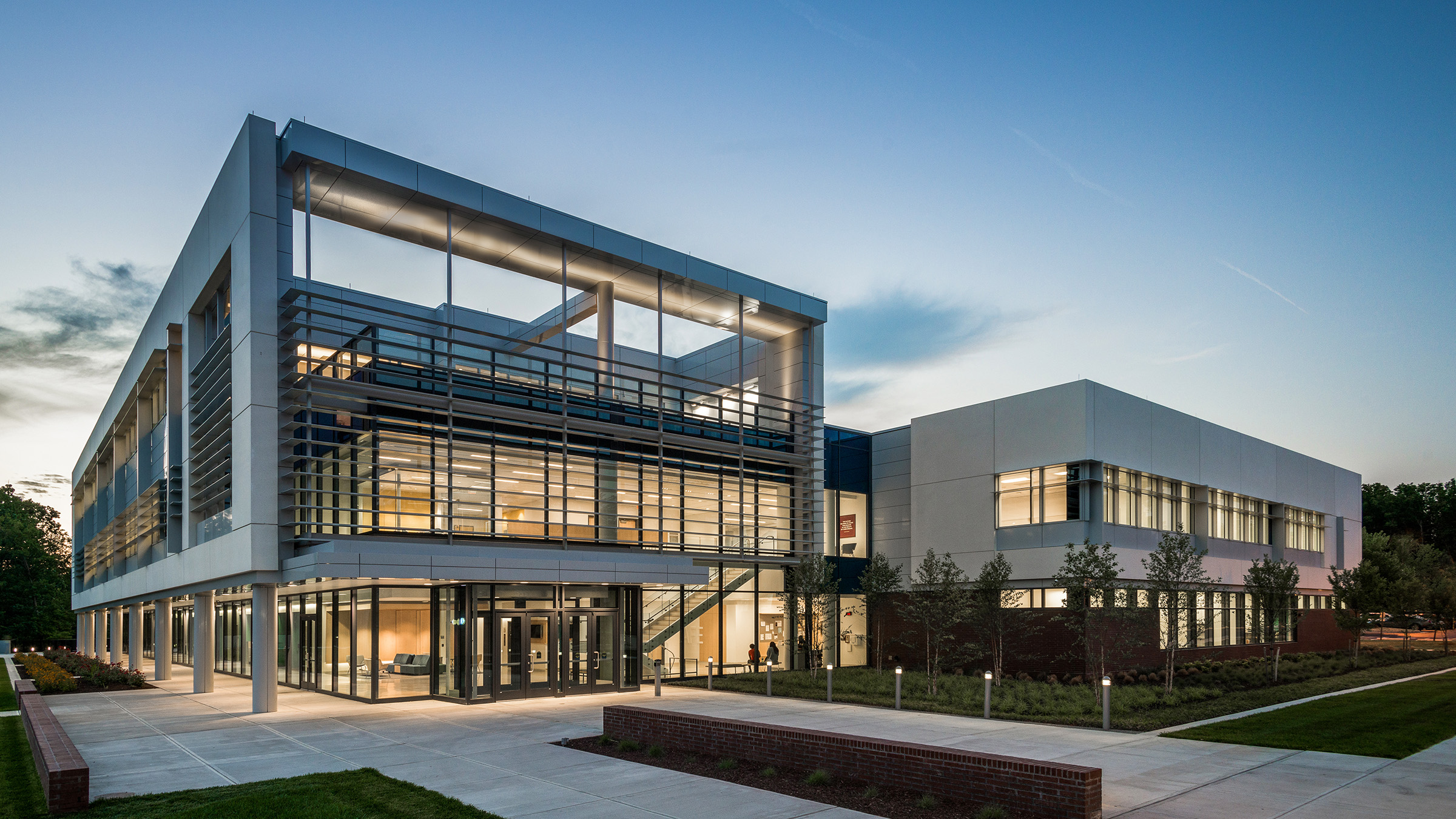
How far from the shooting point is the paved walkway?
11.6m

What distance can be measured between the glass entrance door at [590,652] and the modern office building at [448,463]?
7 centimetres

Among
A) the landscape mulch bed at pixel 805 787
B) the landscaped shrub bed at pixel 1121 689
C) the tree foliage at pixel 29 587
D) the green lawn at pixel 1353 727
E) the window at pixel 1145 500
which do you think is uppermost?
the window at pixel 1145 500

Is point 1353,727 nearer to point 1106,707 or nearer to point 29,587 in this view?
point 1106,707

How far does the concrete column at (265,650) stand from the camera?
21.9 metres

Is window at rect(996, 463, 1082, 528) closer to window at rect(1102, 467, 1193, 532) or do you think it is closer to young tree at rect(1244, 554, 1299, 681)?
window at rect(1102, 467, 1193, 532)

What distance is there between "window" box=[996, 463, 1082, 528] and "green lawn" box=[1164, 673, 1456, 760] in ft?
28.5

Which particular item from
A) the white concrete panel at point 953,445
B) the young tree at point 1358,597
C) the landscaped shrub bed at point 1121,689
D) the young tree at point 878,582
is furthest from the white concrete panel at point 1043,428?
the young tree at point 1358,597

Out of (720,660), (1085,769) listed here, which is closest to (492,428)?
(720,660)

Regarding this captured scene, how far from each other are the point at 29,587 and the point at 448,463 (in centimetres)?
7933

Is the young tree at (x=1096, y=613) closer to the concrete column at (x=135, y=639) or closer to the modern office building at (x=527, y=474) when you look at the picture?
the modern office building at (x=527, y=474)

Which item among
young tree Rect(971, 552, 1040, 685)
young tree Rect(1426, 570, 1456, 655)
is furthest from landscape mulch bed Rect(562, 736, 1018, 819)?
young tree Rect(1426, 570, 1456, 655)

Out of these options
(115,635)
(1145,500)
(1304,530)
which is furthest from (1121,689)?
(115,635)

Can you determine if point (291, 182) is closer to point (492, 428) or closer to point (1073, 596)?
point (492, 428)

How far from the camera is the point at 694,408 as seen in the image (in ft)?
119
